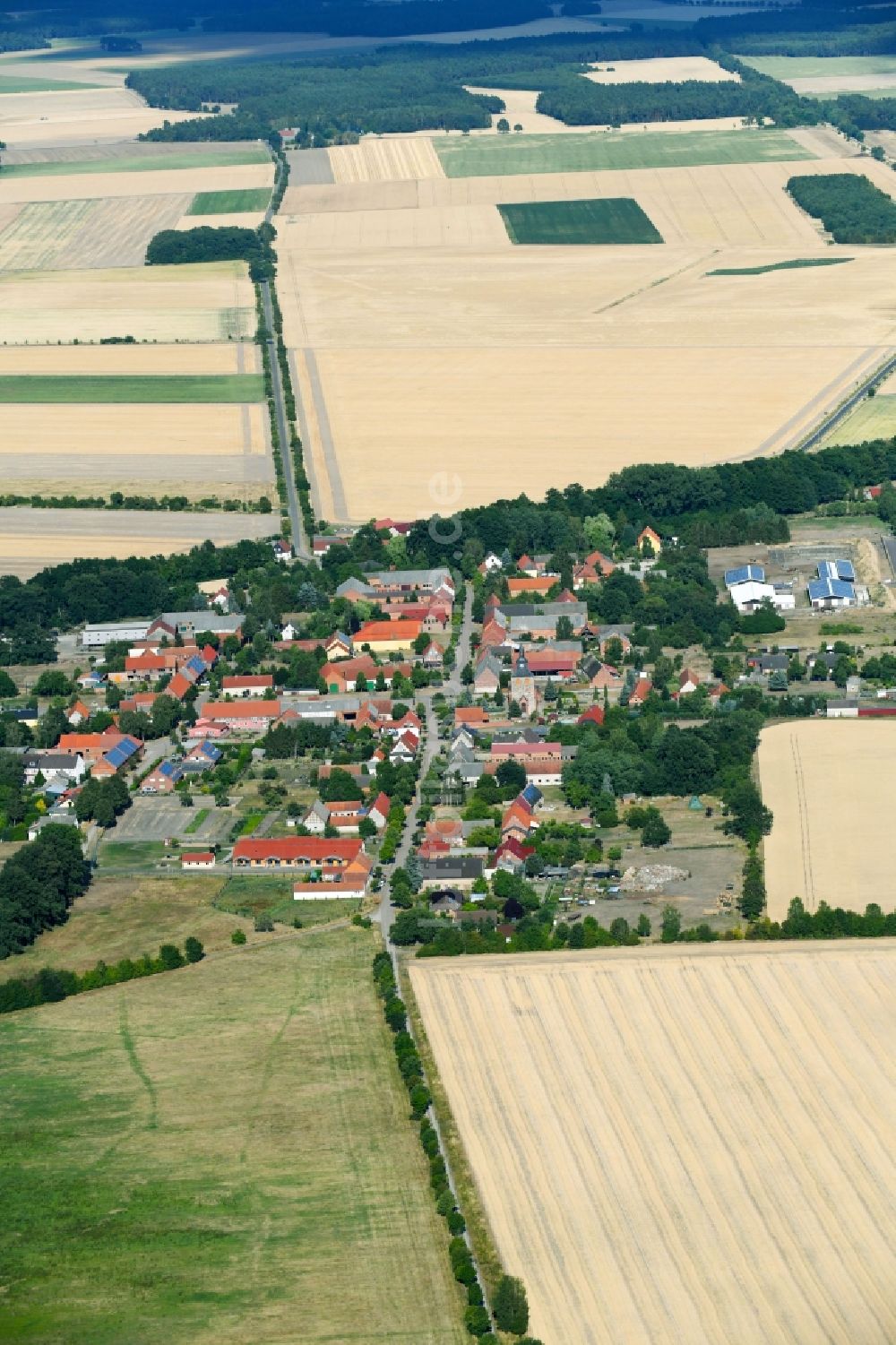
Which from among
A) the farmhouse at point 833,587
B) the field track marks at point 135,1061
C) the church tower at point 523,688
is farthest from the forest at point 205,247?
the field track marks at point 135,1061

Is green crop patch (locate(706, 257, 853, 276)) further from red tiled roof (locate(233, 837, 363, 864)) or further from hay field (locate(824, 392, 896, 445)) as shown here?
red tiled roof (locate(233, 837, 363, 864))

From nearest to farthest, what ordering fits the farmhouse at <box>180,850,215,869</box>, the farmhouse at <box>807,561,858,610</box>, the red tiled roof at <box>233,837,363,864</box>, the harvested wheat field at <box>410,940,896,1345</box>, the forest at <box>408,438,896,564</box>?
the harvested wheat field at <box>410,940,896,1345</box> → the red tiled roof at <box>233,837,363,864</box> → the farmhouse at <box>180,850,215,869</box> → the farmhouse at <box>807,561,858,610</box> → the forest at <box>408,438,896,564</box>

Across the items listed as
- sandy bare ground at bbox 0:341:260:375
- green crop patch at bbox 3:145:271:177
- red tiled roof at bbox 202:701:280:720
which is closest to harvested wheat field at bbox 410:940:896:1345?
red tiled roof at bbox 202:701:280:720

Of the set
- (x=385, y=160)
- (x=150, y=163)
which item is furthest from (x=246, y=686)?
(x=150, y=163)

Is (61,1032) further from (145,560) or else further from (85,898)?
(145,560)

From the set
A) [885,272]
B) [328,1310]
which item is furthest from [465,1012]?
[885,272]

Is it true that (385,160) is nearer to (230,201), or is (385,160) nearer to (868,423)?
(230,201)
